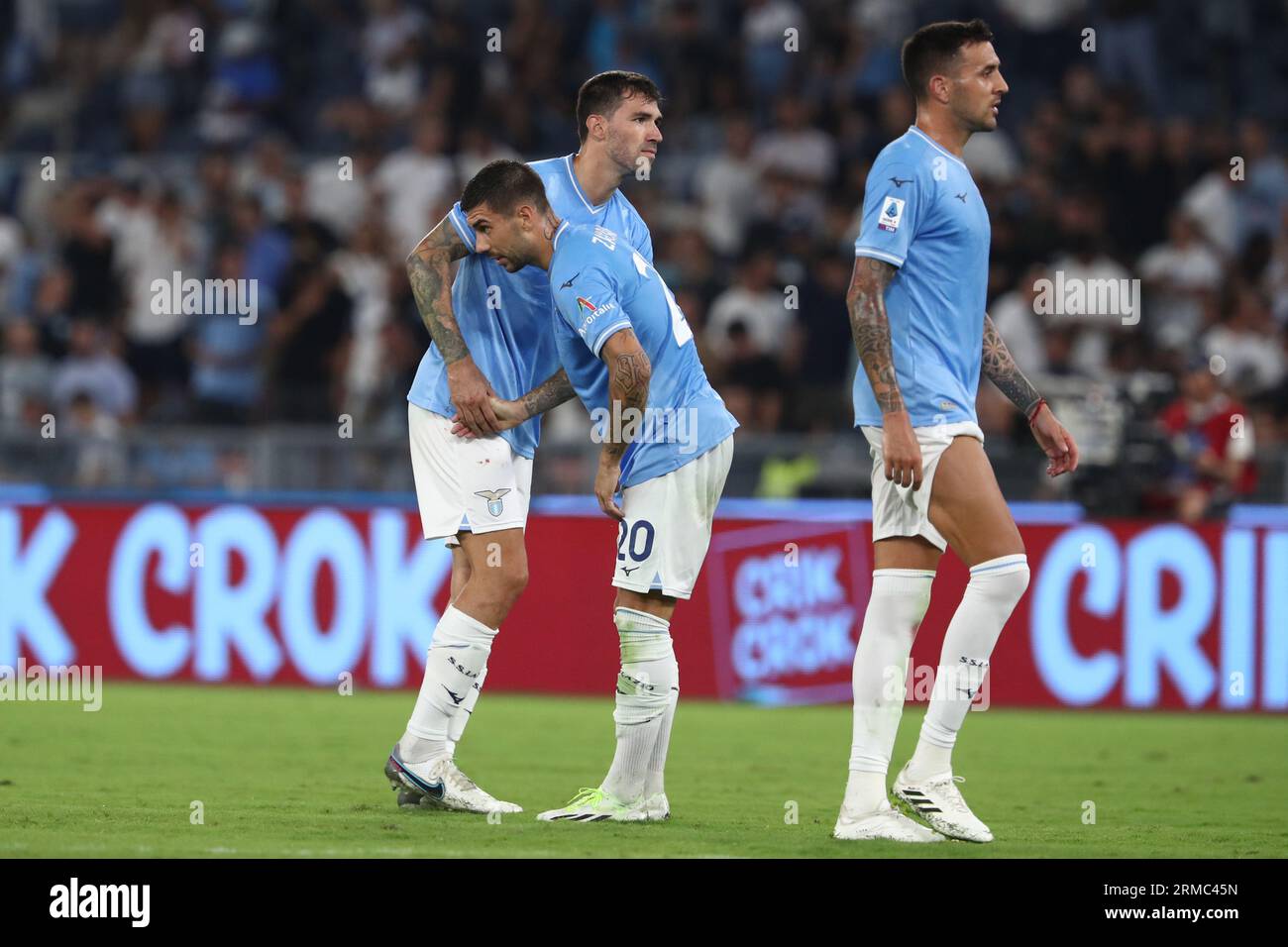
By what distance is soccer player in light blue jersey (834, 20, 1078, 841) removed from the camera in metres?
6.39

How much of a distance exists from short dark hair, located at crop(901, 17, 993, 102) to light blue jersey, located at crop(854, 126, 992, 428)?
0.73 ft

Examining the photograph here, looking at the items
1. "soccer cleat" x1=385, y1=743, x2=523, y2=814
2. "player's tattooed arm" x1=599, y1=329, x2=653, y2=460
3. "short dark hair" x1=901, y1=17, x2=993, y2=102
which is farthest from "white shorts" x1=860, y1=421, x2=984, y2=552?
"soccer cleat" x1=385, y1=743, x2=523, y2=814

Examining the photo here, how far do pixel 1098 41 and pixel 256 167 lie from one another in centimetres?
727

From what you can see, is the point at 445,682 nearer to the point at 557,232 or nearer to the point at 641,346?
the point at 641,346

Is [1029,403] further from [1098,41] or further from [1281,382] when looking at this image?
[1098,41]

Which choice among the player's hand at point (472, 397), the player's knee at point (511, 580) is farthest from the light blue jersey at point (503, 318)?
the player's knee at point (511, 580)

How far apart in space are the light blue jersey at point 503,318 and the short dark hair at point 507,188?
0.99 ft

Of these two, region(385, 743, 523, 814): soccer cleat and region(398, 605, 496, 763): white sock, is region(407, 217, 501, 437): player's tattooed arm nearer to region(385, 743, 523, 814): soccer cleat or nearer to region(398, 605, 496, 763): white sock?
region(398, 605, 496, 763): white sock

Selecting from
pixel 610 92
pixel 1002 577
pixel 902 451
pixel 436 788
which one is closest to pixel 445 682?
pixel 436 788

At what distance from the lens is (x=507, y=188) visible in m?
6.84

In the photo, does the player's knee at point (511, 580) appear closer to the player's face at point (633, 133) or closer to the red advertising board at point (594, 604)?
the player's face at point (633, 133)

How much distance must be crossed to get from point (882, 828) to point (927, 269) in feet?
6.02

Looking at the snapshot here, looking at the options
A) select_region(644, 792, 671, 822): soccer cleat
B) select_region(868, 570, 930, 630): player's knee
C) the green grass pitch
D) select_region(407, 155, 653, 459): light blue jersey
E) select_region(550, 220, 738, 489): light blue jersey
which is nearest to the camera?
the green grass pitch

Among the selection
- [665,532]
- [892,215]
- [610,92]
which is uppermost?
[610,92]
